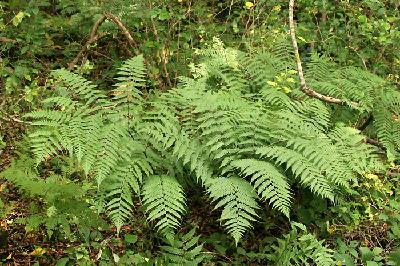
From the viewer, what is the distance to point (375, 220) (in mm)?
3873

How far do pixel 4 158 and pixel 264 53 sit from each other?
9.59 feet

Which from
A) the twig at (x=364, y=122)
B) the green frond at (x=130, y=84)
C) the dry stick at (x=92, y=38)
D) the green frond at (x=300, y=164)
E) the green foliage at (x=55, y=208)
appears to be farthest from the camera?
the dry stick at (x=92, y=38)

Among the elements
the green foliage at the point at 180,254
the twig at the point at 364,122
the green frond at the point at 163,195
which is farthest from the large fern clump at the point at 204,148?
the twig at the point at 364,122

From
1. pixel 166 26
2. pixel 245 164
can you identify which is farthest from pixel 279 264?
pixel 166 26

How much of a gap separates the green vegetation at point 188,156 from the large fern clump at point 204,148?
0.06 feet

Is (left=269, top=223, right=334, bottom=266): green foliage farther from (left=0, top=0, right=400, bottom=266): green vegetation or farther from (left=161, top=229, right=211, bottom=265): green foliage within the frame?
(left=161, top=229, right=211, bottom=265): green foliage

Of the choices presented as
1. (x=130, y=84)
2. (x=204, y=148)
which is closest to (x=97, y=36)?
(x=130, y=84)

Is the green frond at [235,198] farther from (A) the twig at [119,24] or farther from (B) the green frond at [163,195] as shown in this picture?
(A) the twig at [119,24]

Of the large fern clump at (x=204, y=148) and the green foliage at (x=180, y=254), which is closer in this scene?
the green foliage at (x=180, y=254)

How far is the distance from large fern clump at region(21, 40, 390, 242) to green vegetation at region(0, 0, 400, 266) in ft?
0.06

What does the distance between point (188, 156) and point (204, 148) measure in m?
0.23

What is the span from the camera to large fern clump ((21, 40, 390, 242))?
3227 mm

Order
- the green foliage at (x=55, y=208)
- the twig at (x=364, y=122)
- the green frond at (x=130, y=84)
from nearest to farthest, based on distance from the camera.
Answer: the green foliage at (x=55, y=208), the green frond at (x=130, y=84), the twig at (x=364, y=122)

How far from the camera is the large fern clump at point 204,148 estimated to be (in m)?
3.23
